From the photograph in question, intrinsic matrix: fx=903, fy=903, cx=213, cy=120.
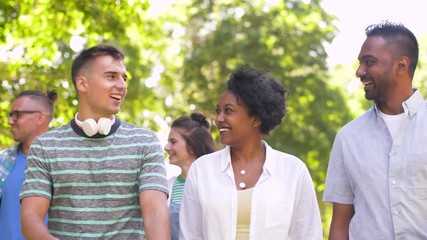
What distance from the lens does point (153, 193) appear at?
18.1 ft

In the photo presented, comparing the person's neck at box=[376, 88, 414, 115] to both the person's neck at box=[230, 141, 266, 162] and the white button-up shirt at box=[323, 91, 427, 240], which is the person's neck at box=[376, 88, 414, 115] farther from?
the person's neck at box=[230, 141, 266, 162]

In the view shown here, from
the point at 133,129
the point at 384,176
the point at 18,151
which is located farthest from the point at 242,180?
the point at 18,151

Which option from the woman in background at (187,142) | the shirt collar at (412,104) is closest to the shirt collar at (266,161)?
the shirt collar at (412,104)

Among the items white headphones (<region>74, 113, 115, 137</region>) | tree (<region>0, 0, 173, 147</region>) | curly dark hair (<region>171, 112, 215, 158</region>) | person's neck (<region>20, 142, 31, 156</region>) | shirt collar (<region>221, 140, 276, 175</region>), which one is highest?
tree (<region>0, 0, 173, 147</region>)

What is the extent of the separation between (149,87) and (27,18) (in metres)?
9.14

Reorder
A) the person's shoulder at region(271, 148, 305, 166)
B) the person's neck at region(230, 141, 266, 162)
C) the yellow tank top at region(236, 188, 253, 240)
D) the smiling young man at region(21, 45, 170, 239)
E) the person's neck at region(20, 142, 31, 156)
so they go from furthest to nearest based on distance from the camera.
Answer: the person's neck at region(20, 142, 31, 156)
the person's neck at region(230, 141, 266, 162)
the person's shoulder at region(271, 148, 305, 166)
the yellow tank top at region(236, 188, 253, 240)
the smiling young man at region(21, 45, 170, 239)

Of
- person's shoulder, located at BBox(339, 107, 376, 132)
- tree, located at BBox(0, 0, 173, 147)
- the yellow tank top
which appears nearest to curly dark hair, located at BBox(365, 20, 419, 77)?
person's shoulder, located at BBox(339, 107, 376, 132)

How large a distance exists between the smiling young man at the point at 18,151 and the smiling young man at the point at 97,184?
2054mm

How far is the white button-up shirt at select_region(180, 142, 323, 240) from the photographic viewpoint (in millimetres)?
5844

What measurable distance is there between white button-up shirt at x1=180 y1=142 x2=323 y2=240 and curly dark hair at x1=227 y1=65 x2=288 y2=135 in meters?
0.25

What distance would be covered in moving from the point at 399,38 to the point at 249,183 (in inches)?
55.3

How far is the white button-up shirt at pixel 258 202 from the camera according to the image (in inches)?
230

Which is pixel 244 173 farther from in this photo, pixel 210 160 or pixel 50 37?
pixel 50 37

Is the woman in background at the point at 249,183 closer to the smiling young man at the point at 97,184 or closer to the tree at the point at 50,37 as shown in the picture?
the smiling young man at the point at 97,184
